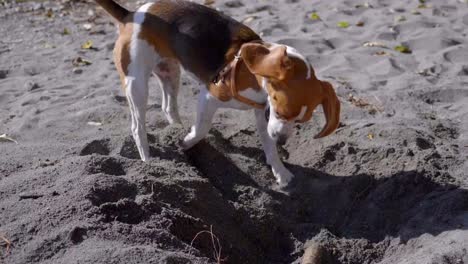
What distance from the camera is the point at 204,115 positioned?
16.1 ft

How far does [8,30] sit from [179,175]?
4.92 metres

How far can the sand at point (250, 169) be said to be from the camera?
3.81 meters

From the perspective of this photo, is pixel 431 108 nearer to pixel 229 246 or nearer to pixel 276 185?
pixel 276 185

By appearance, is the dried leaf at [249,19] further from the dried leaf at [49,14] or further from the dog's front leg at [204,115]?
the dog's front leg at [204,115]

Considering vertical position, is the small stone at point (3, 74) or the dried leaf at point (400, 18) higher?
the dried leaf at point (400, 18)

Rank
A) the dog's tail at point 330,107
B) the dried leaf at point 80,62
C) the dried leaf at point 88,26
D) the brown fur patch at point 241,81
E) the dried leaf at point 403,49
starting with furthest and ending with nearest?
the dried leaf at point 88,26 → the dried leaf at point 80,62 → the dried leaf at point 403,49 → the brown fur patch at point 241,81 → the dog's tail at point 330,107

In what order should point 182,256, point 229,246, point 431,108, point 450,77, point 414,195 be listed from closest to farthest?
point 182,256
point 229,246
point 414,195
point 431,108
point 450,77

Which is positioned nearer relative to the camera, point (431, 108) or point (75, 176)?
point (75, 176)

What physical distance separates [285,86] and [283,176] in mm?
963

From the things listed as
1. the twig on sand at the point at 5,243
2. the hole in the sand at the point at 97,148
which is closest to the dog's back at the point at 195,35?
the hole in the sand at the point at 97,148

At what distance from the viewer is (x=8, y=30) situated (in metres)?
8.56

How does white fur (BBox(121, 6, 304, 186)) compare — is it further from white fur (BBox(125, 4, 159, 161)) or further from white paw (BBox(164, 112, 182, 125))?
white paw (BBox(164, 112, 182, 125))

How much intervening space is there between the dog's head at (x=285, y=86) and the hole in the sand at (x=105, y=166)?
39.8 inches

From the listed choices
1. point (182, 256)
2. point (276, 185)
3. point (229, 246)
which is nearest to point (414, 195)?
point (276, 185)
